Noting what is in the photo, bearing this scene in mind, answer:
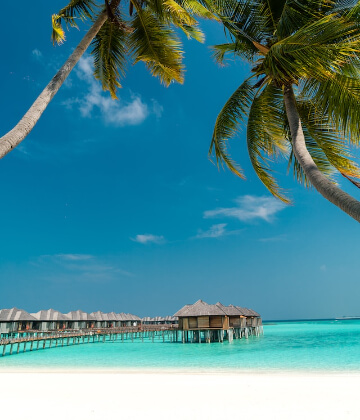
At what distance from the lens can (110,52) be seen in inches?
275

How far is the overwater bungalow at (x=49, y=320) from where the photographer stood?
33.2 m

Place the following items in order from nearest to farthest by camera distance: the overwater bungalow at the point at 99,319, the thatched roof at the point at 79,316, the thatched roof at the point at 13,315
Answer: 1. the thatched roof at the point at 13,315
2. the thatched roof at the point at 79,316
3. the overwater bungalow at the point at 99,319

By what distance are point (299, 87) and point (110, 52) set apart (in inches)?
147

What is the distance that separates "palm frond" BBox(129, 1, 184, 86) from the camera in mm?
6488

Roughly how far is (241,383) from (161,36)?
10924mm

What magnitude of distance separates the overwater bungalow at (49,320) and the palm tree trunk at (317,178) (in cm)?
3241

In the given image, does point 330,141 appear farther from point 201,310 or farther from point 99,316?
point 99,316

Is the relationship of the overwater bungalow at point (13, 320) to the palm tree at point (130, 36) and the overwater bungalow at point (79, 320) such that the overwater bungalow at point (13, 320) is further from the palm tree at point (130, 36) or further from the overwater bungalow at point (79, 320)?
the palm tree at point (130, 36)

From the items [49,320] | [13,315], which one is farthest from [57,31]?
[49,320]

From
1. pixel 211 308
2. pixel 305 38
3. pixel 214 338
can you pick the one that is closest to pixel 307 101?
pixel 305 38

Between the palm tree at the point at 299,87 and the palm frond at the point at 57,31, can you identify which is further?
the palm frond at the point at 57,31

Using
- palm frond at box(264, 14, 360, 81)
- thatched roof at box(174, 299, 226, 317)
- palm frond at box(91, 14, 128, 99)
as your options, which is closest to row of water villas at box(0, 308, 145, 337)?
thatched roof at box(174, 299, 226, 317)

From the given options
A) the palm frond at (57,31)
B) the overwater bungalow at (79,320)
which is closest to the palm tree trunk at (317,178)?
the palm frond at (57,31)

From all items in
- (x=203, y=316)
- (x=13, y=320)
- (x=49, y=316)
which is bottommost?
(x=203, y=316)
